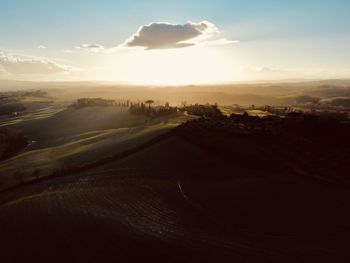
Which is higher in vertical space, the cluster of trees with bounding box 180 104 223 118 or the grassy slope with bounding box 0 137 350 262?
the cluster of trees with bounding box 180 104 223 118

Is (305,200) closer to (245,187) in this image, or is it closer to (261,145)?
(245,187)

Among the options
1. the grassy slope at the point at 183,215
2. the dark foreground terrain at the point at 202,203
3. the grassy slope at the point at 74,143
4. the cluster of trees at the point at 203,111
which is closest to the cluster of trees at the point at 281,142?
the dark foreground terrain at the point at 202,203

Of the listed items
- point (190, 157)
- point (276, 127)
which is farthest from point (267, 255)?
point (276, 127)

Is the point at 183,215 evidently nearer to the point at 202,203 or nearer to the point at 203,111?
the point at 202,203

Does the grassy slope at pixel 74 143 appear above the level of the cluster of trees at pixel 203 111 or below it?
below

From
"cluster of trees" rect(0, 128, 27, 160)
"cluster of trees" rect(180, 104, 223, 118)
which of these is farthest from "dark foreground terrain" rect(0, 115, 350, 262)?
"cluster of trees" rect(0, 128, 27, 160)

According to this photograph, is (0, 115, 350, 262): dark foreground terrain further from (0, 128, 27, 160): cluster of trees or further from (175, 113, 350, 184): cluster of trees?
(0, 128, 27, 160): cluster of trees

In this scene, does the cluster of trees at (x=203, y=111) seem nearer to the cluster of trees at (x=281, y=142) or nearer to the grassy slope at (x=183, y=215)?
the cluster of trees at (x=281, y=142)
